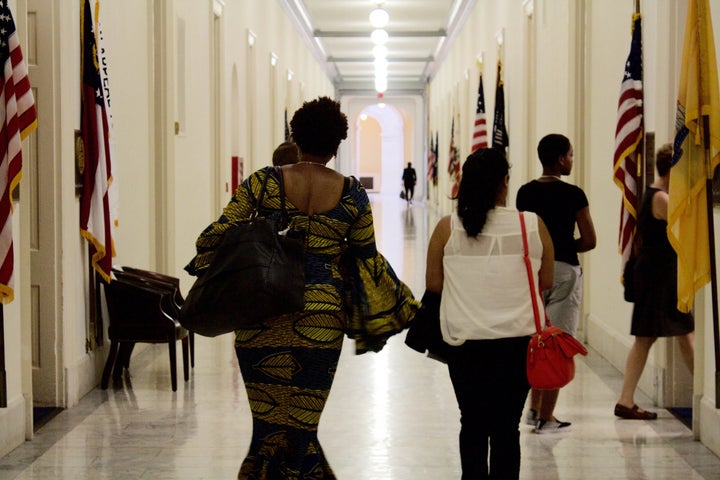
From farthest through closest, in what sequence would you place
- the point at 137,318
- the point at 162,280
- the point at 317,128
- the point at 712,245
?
1. the point at 162,280
2. the point at 137,318
3. the point at 712,245
4. the point at 317,128

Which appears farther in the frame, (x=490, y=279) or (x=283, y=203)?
(x=490, y=279)

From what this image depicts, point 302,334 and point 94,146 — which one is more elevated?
point 94,146

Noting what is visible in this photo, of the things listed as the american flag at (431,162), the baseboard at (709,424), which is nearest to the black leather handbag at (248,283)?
the baseboard at (709,424)

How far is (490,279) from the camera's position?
155 inches

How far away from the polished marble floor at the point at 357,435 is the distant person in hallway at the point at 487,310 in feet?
4.01

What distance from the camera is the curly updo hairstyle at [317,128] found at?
3.76 metres

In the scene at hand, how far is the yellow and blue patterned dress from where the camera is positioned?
11.9ft

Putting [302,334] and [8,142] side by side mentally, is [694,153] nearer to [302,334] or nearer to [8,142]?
[302,334]

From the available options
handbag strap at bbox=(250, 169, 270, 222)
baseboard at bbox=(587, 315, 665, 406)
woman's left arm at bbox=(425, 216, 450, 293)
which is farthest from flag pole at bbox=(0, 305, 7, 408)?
baseboard at bbox=(587, 315, 665, 406)

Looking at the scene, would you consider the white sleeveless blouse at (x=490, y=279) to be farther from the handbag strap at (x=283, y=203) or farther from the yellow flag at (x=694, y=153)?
the yellow flag at (x=694, y=153)

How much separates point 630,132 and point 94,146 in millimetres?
3532

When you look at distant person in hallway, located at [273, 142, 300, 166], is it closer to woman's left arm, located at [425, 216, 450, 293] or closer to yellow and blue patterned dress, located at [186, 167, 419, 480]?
woman's left arm, located at [425, 216, 450, 293]

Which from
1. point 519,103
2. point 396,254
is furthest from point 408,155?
point 519,103

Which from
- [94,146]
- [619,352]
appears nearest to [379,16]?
[619,352]
